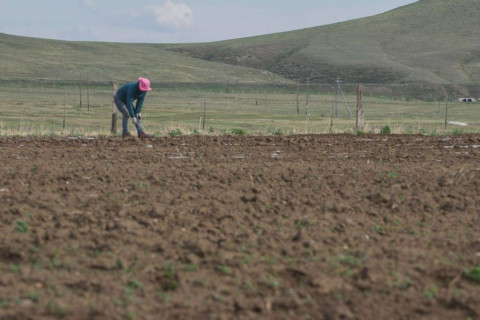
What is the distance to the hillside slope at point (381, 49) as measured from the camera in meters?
82.3

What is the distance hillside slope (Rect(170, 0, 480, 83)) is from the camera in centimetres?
8231

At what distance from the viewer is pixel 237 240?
7488mm

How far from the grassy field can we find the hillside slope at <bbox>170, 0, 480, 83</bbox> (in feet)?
57.2

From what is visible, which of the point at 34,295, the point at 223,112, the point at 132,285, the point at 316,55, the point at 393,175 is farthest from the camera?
the point at 316,55

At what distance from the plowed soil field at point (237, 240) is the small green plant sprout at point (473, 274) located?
0.01m

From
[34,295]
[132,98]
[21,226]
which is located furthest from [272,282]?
[132,98]

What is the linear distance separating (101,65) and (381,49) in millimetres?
35376

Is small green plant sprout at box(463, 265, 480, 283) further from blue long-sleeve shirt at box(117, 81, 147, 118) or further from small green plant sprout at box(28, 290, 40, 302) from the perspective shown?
blue long-sleeve shirt at box(117, 81, 147, 118)

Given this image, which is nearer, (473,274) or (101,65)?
(473,274)

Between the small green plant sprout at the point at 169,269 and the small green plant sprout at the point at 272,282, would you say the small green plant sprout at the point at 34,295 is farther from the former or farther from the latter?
the small green plant sprout at the point at 272,282

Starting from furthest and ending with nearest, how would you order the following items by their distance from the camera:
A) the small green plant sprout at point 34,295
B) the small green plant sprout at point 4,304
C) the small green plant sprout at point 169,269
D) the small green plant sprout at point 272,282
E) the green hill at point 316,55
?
the green hill at point 316,55 → the small green plant sprout at point 169,269 → the small green plant sprout at point 272,282 → the small green plant sprout at point 34,295 → the small green plant sprout at point 4,304

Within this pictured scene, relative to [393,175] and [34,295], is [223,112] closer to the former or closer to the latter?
[393,175]

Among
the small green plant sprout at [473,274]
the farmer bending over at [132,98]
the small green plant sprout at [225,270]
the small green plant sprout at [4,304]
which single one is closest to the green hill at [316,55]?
the farmer bending over at [132,98]

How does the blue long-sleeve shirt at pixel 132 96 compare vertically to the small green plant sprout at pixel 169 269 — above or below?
above
